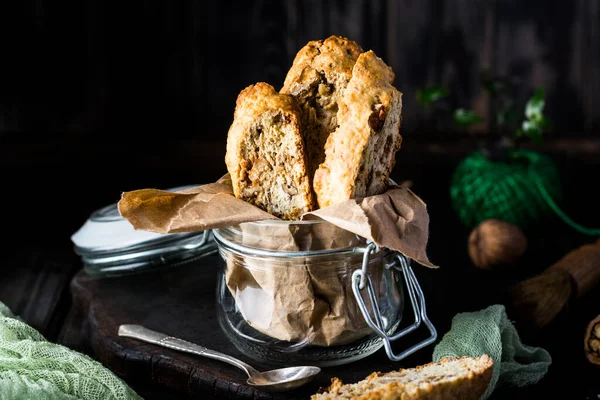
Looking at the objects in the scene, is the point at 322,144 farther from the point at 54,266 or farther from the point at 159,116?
the point at 159,116

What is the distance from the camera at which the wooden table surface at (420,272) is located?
51.1 inches

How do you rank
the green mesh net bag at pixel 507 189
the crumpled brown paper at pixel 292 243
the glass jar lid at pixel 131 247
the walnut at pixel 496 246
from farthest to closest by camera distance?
the green mesh net bag at pixel 507 189 < the walnut at pixel 496 246 < the glass jar lid at pixel 131 247 < the crumpled brown paper at pixel 292 243

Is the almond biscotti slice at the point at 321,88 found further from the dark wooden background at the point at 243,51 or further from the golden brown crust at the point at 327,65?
the dark wooden background at the point at 243,51

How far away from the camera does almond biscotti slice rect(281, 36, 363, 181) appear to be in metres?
1.15

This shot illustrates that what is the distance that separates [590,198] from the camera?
7.98 ft

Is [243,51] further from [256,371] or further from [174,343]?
[256,371]

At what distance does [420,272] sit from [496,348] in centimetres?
44

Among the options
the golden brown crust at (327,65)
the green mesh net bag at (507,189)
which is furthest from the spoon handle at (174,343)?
A: the green mesh net bag at (507,189)

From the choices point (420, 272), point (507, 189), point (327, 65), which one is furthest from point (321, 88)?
point (507, 189)

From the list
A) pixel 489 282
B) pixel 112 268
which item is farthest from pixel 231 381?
pixel 489 282

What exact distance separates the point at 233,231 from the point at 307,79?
0.88ft

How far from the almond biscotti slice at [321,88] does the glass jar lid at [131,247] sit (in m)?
0.36

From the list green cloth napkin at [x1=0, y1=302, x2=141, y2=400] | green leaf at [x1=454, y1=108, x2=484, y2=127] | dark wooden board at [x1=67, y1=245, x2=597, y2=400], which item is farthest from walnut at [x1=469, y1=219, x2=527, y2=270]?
green cloth napkin at [x1=0, y1=302, x2=141, y2=400]

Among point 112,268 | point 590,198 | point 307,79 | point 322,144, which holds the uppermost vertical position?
point 307,79
